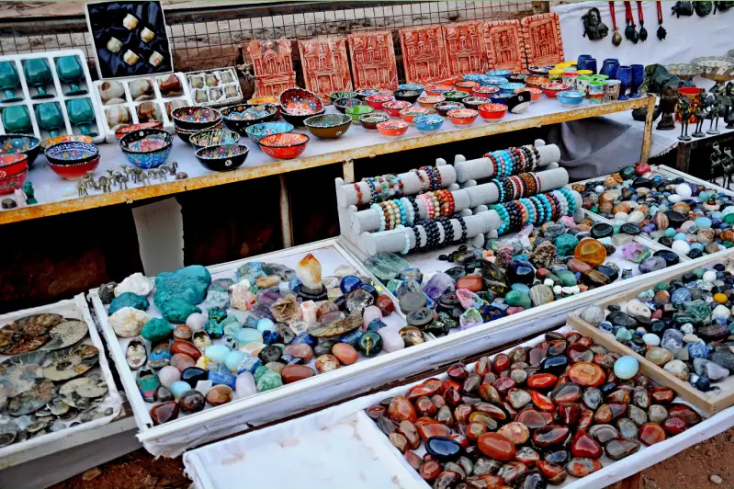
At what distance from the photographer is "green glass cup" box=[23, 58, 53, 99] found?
302cm

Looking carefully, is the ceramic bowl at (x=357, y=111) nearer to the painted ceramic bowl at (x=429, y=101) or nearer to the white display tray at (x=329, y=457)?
the painted ceramic bowl at (x=429, y=101)

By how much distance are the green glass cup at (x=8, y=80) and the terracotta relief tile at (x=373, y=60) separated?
192cm

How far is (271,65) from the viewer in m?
3.90

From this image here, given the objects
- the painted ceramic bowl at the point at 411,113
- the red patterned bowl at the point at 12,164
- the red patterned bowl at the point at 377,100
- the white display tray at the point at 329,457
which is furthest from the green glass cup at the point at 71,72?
the white display tray at the point at 329,457

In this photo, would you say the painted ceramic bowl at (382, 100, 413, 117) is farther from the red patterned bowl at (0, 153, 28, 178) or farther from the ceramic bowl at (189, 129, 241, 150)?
the red patterned bowl at (0, 153, 28, 178)

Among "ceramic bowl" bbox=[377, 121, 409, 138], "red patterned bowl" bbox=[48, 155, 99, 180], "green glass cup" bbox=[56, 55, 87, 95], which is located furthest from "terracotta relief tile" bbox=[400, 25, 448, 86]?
"red patterned bowl" bbox=[48, 155, 99, 180]

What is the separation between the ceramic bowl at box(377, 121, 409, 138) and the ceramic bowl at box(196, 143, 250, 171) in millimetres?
671

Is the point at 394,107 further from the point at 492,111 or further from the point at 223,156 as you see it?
the point at 223,156

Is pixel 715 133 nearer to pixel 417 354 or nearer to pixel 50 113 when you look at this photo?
pixel 417 354

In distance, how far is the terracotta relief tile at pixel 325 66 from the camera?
4000mm

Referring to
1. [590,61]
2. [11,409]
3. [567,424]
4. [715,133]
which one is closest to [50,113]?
[11,409]

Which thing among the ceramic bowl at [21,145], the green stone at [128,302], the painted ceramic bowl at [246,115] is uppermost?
the ceramic bowl at [21,145]

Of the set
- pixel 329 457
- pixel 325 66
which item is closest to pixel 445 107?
pixel 325 66

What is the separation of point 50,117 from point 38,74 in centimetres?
21
